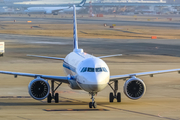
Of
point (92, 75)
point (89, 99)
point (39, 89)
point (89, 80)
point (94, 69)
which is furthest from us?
point (89, 99)

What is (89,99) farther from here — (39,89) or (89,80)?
(89,80)

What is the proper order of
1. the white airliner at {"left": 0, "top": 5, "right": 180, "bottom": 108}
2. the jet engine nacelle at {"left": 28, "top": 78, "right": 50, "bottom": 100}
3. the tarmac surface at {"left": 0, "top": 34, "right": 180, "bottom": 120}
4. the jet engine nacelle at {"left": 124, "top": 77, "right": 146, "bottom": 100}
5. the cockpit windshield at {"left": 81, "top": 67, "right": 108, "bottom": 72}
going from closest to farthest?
the tarmac surface at {"left": 0, "top": 34, "right": 180, "bottom": 120}, the white airliner at {"left": 0, "top": 5, "right": 180, "bottom": 108}, the cockpit windshield at {"left": 81, "top": 67, "right": 108, "bottom": 72}, the jet engine nacelle at {"left": 28, "top": 78, "right": 50, "bottom": 100}, the jet engine nacelle at {"left": 124, "top": 77, "right": 146, "bottom": 100}

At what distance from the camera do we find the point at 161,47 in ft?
266

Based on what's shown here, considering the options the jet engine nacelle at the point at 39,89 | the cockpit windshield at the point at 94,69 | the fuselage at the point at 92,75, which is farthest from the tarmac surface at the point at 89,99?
the cockpit windshield at the point at 94,69

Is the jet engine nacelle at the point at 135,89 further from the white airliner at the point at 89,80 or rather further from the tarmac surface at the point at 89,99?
the tarmac surface at the point at 89,99

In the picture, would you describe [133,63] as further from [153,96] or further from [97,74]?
[97,74]

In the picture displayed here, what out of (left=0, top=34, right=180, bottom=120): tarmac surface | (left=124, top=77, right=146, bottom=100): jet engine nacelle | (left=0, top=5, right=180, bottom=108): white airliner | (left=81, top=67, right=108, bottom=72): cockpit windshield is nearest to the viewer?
(left=0, top=34, right=180, bottom=120): tarmac surface

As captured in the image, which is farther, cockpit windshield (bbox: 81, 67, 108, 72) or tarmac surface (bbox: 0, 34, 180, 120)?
cockpit windshield (bbox: 81, 67, 108, 72)

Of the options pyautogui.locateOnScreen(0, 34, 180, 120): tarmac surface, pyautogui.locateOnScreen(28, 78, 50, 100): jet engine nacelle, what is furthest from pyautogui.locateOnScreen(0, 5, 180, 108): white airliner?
pyautogui.locateOnScreen(0, 34, 180, 120): tarmac surface

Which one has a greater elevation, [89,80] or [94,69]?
Result: [94,69]

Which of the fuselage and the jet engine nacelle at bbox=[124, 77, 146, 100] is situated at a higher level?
the fuselage

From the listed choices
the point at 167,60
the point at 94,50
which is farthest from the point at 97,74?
the point at 94,50

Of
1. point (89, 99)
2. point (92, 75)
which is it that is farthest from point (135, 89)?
point (89, 99)

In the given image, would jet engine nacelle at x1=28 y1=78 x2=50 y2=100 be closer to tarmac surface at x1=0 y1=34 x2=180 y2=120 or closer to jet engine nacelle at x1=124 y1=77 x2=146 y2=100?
tarmac surface at x1=0 y1=34 x2=180 y2=120
